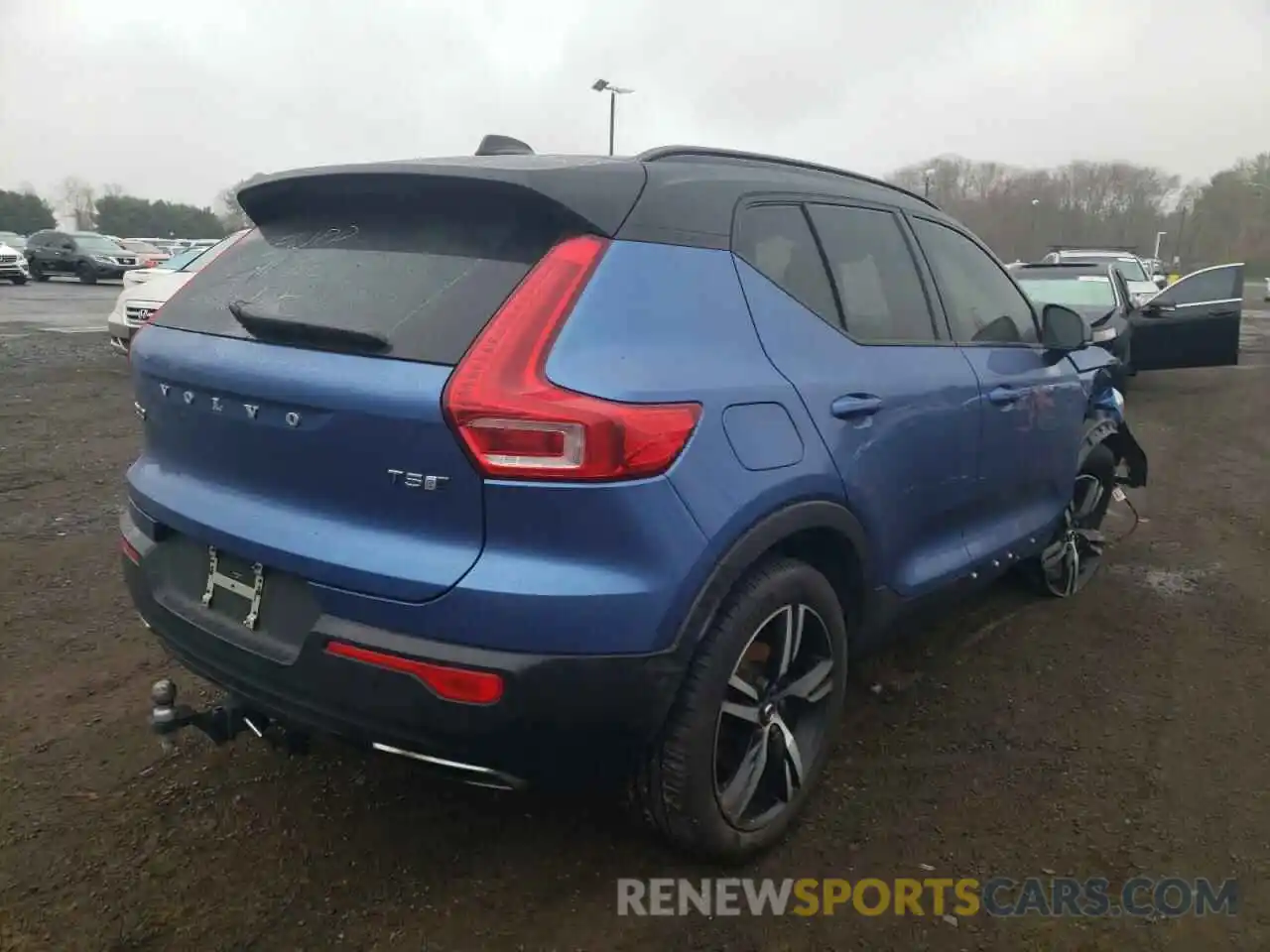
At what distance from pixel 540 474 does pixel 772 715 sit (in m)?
1.05

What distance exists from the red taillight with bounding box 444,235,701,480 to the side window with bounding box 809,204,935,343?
3.53 ft

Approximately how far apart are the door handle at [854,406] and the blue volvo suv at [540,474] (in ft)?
0.06

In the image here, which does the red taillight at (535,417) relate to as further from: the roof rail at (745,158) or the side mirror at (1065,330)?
the side mirror at (1065,330)

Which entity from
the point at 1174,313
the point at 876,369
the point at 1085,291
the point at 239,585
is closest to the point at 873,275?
the point at 876,369

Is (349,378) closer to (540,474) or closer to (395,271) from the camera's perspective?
(395,271)

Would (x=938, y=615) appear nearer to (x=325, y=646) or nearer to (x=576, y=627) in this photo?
(x=576, y=627)

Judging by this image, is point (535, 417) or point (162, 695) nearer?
point (535, 417)

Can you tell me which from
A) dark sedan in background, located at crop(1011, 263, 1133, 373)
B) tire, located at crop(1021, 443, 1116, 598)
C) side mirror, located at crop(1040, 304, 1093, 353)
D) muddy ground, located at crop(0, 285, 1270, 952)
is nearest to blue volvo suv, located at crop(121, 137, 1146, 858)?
muddy ground, located at crop(0, 285, 1270, 952)

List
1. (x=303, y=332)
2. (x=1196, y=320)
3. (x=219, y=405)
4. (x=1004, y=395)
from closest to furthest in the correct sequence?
(x=303, y=332) → (x=219, y=405) → (x=1004, y=395) → (x=1196, y=320)

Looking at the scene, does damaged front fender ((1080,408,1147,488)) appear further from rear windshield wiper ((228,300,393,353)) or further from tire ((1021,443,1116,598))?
rear windshield wiper ((228,300,393,353))

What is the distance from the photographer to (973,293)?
3738mm

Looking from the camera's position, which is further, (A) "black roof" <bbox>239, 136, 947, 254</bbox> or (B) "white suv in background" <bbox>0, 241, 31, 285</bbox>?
(B) "white suv in background" <bbox>0, 241, 31, 285</bbox>

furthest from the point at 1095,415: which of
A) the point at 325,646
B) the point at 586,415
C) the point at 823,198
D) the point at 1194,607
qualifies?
the point at 325,646

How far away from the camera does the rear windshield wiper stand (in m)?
2.16
